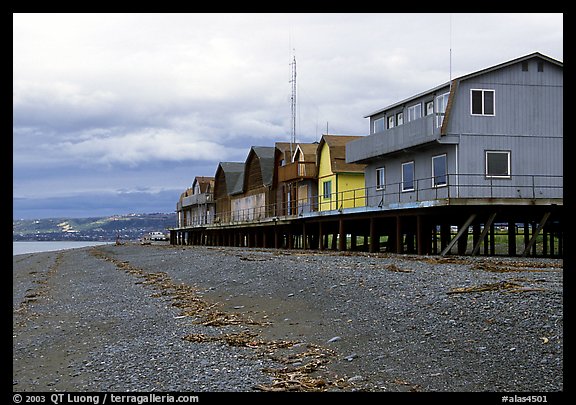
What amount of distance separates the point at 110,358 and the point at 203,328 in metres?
2.15

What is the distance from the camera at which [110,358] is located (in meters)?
10.1

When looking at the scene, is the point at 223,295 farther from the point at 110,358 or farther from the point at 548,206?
the point at 548,206

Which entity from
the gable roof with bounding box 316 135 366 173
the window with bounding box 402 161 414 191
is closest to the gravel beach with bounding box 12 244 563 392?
the window with bounding box 402 161 414 191

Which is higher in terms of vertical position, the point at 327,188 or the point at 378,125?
the point at 378,125

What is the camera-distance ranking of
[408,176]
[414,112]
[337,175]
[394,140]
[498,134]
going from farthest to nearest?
[337,175] < [414,112] < [394,140] < [408,176] < [498,134]

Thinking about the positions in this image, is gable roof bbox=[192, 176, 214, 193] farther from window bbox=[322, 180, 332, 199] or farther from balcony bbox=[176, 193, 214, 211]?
window bbox=[322, 180, 332, 199]

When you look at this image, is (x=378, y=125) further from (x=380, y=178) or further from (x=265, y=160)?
(x=265, y=160)

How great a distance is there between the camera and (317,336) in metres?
10.5

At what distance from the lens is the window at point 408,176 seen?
3150 cm

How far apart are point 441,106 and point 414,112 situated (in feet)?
9.83

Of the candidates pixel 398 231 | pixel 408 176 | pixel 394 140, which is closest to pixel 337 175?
pixel 394 140

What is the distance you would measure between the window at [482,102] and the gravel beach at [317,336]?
1258 centimetres
